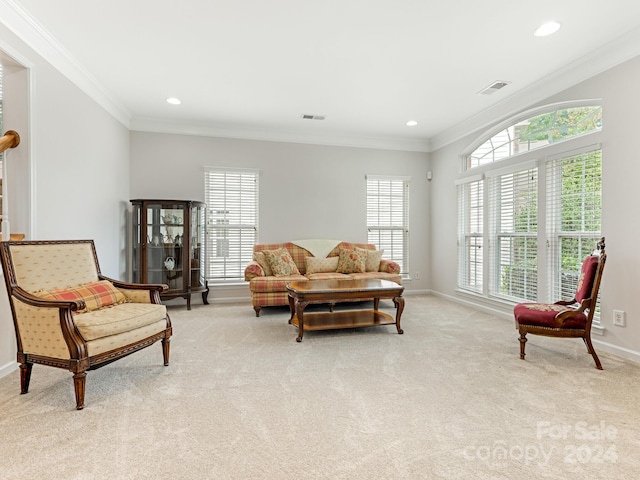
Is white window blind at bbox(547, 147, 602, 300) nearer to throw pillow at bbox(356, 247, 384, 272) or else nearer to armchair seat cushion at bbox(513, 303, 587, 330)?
armchair seat cushion at bbox(513, 303, 587, 330)

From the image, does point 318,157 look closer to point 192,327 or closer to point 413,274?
point 413,274

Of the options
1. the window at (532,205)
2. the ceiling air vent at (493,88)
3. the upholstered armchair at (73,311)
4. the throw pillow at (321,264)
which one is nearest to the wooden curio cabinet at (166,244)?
the throw pillow at (321,264)

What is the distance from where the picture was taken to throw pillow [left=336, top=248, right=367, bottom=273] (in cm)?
530

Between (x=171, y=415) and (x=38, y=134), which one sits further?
(x=38, y=134)

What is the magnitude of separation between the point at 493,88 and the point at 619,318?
274 centimetres

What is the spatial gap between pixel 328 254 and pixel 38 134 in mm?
3874

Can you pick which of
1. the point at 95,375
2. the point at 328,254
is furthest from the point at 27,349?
the point at 328,254

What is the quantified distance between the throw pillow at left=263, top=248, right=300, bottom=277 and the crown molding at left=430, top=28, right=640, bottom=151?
328 centimetres

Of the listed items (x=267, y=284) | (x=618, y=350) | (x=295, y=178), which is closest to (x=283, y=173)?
(x=295, y=178)

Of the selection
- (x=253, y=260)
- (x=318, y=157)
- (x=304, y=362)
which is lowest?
(x=304, y=362)

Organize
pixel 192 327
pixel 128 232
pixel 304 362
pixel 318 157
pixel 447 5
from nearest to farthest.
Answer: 1. pixel 447 5
2. pixel 304 362
3. pixel 192 327
4. pixel 128 232
5. pixel 318 157

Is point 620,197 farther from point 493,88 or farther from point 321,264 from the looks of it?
point 321,264

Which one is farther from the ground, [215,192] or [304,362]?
[215,192]

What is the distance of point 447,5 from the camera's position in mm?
2572
